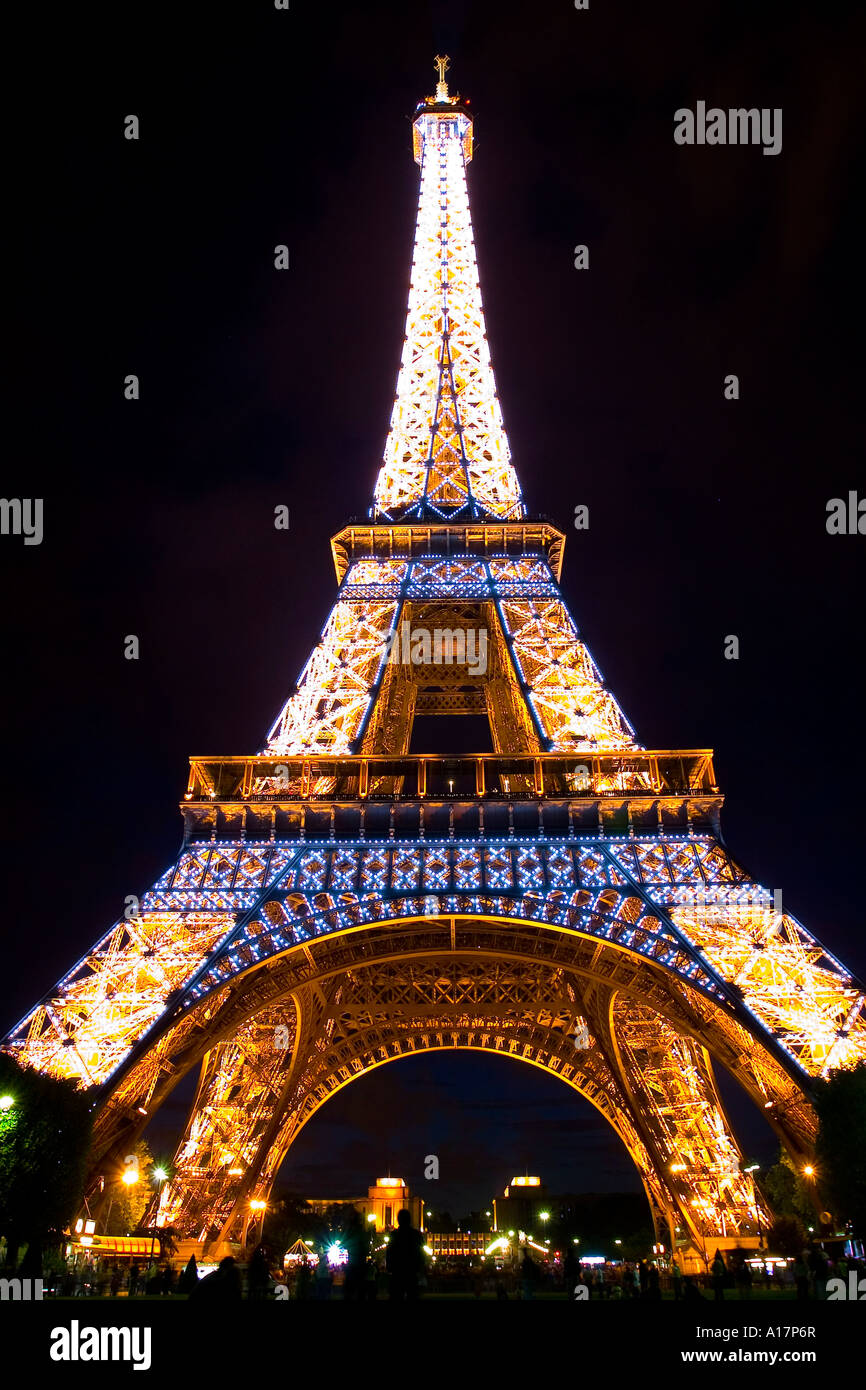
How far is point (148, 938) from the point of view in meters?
23.6

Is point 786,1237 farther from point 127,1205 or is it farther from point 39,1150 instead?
point 127,1205

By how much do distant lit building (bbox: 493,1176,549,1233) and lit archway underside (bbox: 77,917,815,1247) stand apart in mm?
67426

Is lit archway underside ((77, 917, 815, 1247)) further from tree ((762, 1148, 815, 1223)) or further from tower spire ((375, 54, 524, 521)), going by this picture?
tower spire ((375, 54, 524, 521))

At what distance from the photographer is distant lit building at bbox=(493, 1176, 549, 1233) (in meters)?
99.3

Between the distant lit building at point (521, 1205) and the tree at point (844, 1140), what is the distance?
8535 cm

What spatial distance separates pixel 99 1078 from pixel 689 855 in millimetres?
14972

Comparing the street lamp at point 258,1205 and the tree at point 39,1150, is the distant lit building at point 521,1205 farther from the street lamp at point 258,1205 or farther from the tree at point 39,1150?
the tree at point 39,1150

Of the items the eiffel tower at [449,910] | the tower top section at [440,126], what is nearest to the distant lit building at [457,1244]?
the eiffel tower at [449,910]

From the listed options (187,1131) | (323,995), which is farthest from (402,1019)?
(187,1131)

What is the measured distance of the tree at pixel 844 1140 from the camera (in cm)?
1848

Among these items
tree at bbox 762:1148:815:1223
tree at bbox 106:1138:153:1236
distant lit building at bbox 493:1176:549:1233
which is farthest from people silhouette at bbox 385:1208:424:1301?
distant lit building at bbox 493:1176:549:1233

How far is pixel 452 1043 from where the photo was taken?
1582 inches

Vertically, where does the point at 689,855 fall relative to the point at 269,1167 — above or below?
above
